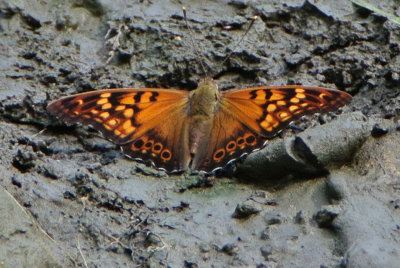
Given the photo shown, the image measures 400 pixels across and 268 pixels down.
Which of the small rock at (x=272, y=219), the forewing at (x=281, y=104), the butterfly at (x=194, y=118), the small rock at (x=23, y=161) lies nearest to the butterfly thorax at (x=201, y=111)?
the butterfly at (x=194, y=118)

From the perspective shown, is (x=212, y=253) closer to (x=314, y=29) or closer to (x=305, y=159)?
(x=305, y=159)

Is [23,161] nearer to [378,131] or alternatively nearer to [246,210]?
[246,210]

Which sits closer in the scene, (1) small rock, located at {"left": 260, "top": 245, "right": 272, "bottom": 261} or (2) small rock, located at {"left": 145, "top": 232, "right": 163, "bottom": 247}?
(1) small rock, located at {"left": 260, "top": 245, "right": 272, "bottom": 261}

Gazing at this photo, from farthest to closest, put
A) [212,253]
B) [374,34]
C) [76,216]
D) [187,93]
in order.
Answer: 1. [374,34]
2. [187,93]
3. [76,216]
4. [212,253]

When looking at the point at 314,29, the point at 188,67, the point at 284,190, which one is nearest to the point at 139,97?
the point at 188,67

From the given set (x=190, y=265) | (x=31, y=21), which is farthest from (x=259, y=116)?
(x=31, y=21)

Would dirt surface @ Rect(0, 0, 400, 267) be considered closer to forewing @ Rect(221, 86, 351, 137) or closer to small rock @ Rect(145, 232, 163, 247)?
small rock @ Rect(145, 232, 163, 247)

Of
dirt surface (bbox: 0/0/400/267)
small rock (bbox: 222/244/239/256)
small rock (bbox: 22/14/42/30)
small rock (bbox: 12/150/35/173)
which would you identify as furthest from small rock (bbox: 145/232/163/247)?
small rock (bbox: 22/14/42/30)
